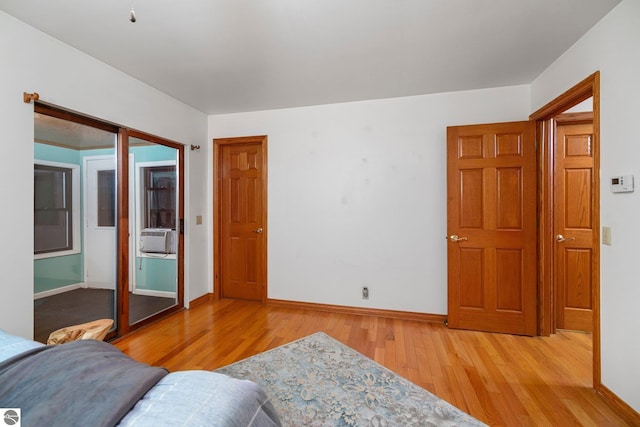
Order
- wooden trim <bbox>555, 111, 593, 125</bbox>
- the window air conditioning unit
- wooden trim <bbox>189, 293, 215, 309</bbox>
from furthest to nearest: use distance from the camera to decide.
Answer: wooden trim <bbox>189, 293, 215, 309</bbox>
the window air conditioning unit
wooden trim <bbox>555, 111, 593, 125</bbox>

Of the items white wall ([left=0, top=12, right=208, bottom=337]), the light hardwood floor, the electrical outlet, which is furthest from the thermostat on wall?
white wall ([left=0, top=12, right=208, bottom=337])

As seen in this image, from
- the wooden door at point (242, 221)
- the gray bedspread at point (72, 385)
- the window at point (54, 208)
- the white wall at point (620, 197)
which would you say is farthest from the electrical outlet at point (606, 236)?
the window at point (54, 208)

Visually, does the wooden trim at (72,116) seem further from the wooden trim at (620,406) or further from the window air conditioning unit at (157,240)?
the wooden trim at (620,406)

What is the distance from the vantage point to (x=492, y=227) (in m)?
2.97

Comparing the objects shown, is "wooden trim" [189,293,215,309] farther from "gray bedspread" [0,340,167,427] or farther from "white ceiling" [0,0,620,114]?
"gray bedspread" [0,340,167,427]

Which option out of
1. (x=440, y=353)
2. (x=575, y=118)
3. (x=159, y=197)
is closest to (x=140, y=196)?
(x=159, y=197)

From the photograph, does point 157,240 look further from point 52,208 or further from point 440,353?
point 440,353

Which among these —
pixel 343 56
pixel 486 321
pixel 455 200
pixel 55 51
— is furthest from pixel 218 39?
pixel 486 321

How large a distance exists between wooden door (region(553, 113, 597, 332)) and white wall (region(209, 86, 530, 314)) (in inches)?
20.9

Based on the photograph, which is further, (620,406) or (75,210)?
(75,210)

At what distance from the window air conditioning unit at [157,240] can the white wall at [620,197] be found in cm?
411

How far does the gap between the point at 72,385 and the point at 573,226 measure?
400 cm

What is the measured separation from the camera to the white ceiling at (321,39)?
1.86 m

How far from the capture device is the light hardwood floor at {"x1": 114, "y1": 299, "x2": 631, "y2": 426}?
1858 millimetres
